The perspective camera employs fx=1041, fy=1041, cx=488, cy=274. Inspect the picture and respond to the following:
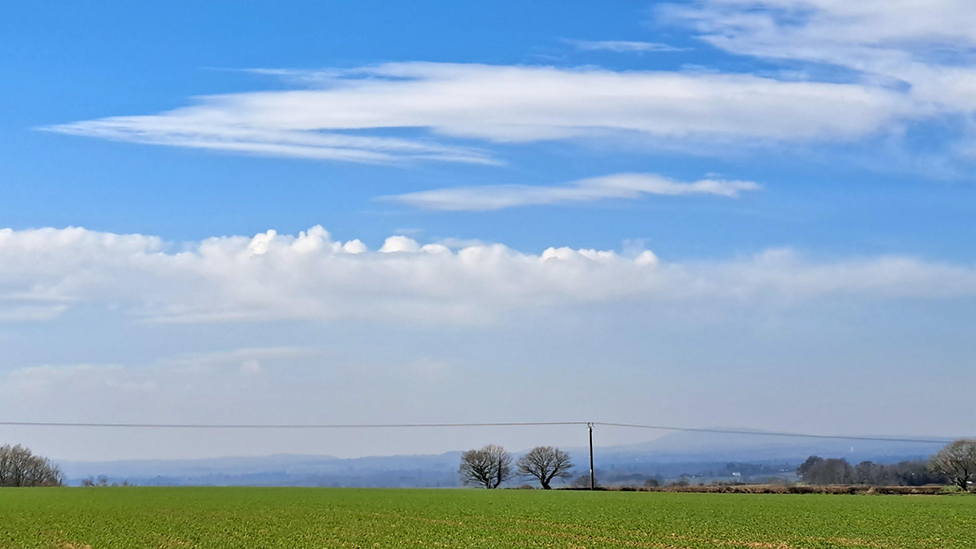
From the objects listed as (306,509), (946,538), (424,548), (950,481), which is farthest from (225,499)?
(950,481)

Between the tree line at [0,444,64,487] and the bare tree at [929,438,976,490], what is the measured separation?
9321cm

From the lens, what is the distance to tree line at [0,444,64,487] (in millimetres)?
117250

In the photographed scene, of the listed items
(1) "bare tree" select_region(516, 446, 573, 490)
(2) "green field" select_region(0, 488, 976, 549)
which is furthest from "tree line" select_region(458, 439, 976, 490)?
(2) "green field" select_region(0, 488, 976, 549)

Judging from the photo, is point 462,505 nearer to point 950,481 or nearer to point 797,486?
point 797,486

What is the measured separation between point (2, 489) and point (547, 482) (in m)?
52.4

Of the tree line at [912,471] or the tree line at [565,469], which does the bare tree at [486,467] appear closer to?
the tree line at [565,469]

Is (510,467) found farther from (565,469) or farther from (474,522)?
(474,522)

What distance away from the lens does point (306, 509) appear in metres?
52.0

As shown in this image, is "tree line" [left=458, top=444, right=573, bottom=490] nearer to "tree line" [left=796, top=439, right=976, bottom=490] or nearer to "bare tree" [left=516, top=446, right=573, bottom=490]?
"bare tree" [left=516, top=446, right=573, bottom=490]

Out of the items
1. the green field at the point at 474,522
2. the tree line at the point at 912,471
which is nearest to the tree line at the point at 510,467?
the tree line at the point at 912,471

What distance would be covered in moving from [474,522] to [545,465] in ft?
213

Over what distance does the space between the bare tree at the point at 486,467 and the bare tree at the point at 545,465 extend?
1.70 meters

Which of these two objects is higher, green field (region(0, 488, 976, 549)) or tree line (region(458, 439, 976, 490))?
tree line (region(458, 439, 976, 490))

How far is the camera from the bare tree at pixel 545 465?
352 feet
